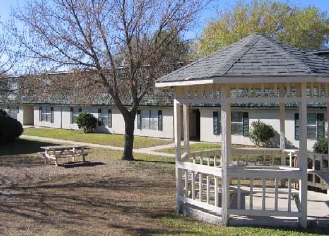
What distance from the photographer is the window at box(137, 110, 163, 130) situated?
1158 inches

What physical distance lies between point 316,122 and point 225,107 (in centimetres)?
→ 1541

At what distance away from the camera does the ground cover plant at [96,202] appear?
314 inches

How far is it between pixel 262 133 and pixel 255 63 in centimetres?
1561

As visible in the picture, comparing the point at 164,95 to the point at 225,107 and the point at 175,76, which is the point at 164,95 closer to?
the point at 175,76

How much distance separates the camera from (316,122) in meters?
22.1

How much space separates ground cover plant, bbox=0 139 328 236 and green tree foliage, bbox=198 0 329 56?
18074mm

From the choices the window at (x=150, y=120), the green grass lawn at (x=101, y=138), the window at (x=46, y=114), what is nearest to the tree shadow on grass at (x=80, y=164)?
the green grass lawn at (x=101, y=138)

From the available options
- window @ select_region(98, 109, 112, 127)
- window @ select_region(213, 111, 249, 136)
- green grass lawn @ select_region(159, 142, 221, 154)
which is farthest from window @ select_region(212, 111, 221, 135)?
window @ select_region(98, 109, 112, 127)

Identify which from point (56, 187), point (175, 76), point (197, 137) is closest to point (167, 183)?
point (56, 187)

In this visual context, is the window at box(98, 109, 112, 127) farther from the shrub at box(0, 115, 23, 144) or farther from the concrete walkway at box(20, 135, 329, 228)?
the concrete walkway at box(20, 135, 329, 228)

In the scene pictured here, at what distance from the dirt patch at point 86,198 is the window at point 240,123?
912 cm

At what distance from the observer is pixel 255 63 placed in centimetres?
842

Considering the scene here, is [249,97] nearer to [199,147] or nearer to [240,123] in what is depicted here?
[199,147]

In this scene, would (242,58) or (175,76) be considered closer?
(242,58)
